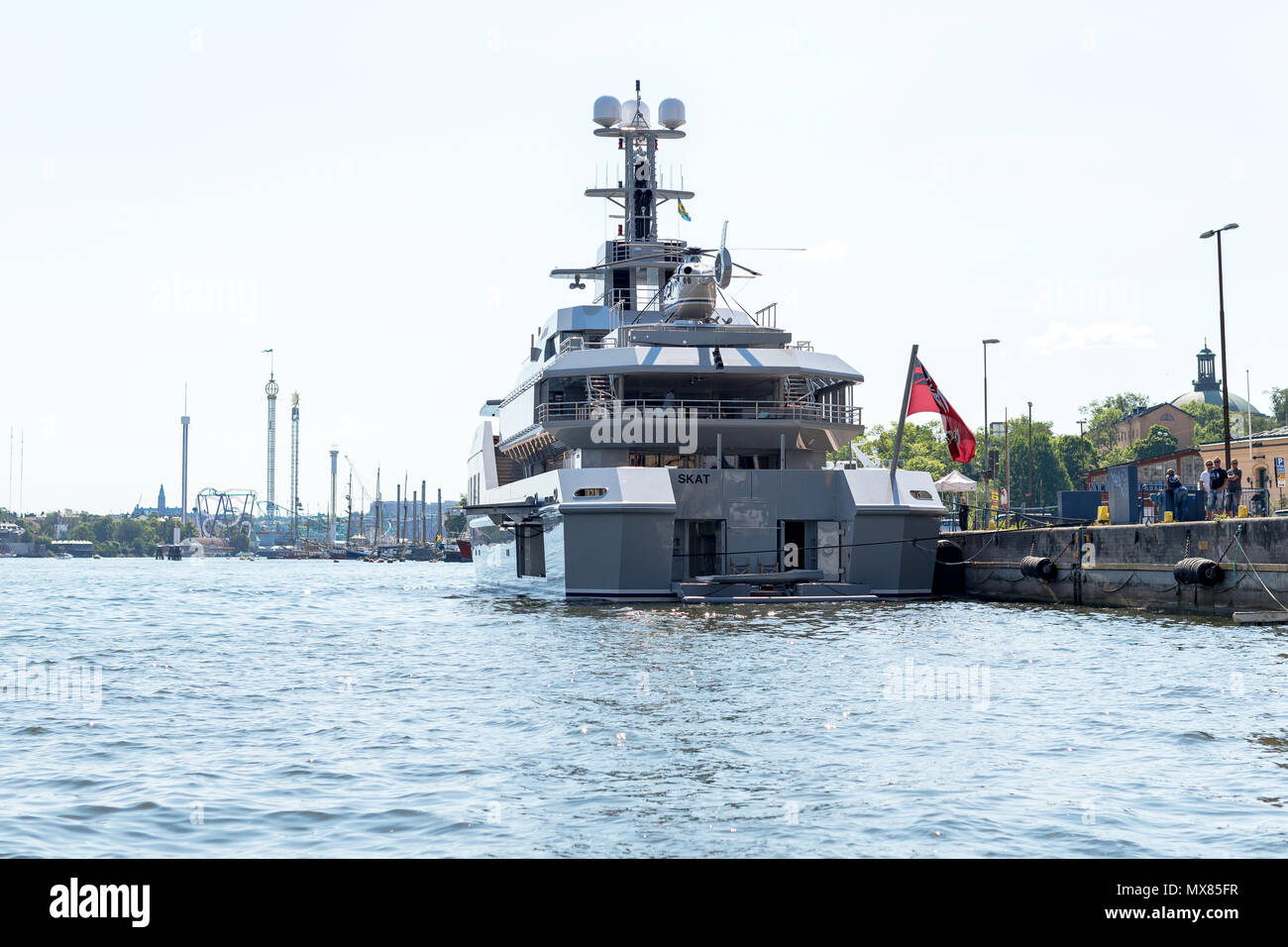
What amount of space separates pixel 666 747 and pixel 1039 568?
2346 centimetres

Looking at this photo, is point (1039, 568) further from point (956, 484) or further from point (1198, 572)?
point (956, 484)

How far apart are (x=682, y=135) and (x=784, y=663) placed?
30583mm

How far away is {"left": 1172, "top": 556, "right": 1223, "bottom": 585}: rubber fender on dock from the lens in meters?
25.0

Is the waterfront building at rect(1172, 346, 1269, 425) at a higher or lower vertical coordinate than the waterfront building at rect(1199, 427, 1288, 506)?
higher

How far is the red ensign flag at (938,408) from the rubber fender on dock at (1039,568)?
164 inches

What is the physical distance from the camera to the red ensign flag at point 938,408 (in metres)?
29.1

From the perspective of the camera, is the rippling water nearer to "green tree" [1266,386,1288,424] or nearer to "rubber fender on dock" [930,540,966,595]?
"rubber fender on dock" [930,540,966,595]

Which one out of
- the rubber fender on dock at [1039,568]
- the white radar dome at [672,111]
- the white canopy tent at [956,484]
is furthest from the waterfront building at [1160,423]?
the rubber fender on dock at [1039,568]

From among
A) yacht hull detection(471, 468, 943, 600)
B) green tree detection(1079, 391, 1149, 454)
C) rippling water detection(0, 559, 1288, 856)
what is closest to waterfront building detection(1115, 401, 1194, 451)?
green tree detection(1079, 391, 1149, 454)

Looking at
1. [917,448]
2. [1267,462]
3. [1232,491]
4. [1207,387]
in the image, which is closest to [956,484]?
[1232,491]

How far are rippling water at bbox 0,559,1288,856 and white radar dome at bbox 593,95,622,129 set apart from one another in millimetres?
26151

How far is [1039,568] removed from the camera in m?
31.9
